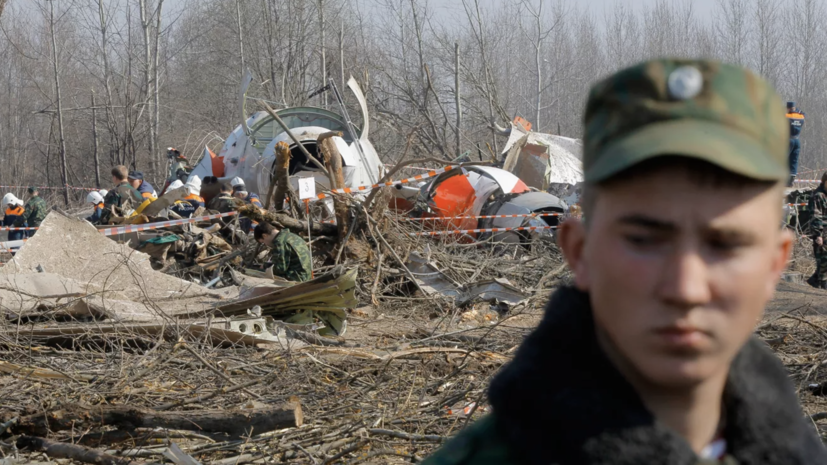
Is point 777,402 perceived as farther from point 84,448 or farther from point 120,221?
point 120,221

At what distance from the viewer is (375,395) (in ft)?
16.0

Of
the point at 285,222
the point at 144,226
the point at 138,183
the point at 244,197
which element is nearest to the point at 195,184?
the point at 138,183

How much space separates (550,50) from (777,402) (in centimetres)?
5032

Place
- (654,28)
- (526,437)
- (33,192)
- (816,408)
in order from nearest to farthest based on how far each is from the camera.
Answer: (526,437) < (816,408) < (33,192) < (654,28)

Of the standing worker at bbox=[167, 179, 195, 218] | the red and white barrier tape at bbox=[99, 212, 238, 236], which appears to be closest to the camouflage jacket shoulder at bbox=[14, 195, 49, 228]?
the standing worker at bbox=[167, 179, 195, 218]

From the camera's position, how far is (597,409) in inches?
33.8

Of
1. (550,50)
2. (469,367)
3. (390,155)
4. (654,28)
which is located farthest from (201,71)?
(469,367)

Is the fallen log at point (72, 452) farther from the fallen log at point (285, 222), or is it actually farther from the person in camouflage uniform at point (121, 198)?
the person in camouflage uniform at point (121, 198)

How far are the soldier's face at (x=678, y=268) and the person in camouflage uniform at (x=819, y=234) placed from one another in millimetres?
10661

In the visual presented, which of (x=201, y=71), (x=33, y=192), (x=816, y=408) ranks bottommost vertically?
(x=816, y=408)

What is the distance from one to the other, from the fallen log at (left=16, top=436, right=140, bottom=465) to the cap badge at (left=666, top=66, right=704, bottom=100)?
11.3ft

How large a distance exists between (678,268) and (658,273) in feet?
0.07

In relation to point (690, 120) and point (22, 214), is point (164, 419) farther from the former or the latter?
point (22, 214)

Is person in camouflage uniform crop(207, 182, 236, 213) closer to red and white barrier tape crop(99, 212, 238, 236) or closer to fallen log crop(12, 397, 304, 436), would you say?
red and white barrier tape crop(99, 212, 238, 236)
